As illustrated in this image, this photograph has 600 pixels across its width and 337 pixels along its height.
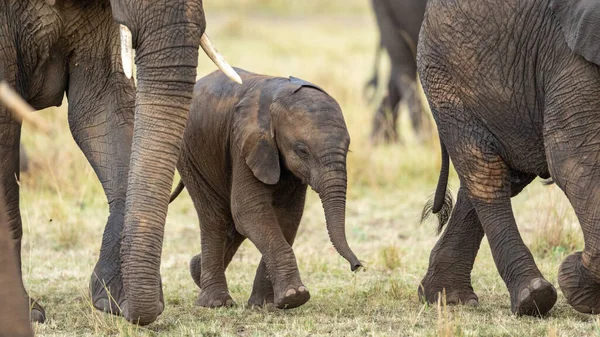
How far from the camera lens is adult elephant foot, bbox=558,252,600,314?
5582mm

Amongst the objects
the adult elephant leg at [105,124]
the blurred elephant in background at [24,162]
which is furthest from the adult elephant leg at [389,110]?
the adult elephant leg at [105,124]

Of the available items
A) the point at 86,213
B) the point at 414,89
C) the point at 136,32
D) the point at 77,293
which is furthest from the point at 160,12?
the point at 414,89

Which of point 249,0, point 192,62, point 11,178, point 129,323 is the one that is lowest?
point 129,323

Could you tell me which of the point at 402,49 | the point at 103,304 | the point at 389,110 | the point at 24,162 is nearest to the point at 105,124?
the point at 103,304

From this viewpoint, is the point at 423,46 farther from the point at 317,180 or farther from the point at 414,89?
the point at 414,89

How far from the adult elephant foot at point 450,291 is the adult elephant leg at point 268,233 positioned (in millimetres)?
736

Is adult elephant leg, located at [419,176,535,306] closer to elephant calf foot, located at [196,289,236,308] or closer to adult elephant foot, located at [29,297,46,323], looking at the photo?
elephant calf foot, located at [196,289,236,308]

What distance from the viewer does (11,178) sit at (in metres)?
5.88

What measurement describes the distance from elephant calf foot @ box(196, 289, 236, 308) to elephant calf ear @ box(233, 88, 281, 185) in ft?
2.29

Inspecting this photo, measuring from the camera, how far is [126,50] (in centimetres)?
487

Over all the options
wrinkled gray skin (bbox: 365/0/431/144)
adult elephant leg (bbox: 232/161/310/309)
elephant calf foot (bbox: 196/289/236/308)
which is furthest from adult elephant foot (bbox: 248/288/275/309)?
wrinkled gray skin (bbox: 365/0/431/144)

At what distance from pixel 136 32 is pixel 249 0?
93.0 ft

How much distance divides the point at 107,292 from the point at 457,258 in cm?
179

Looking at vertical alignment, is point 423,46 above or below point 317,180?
above
